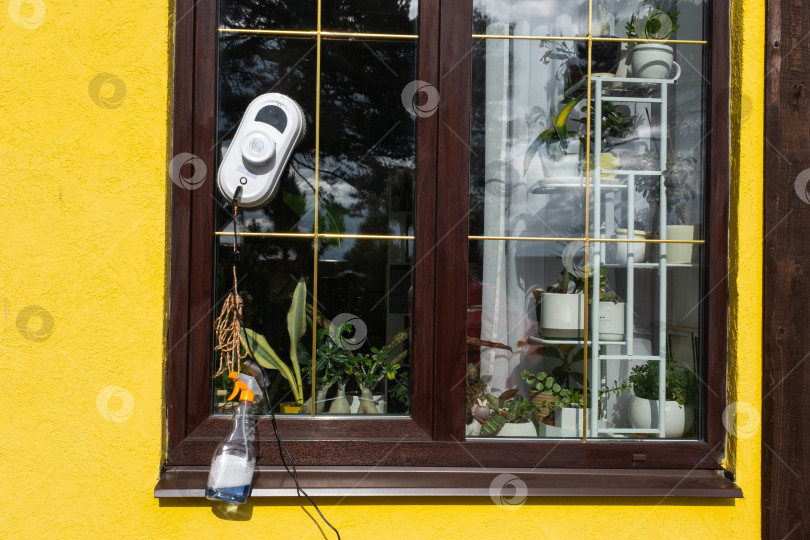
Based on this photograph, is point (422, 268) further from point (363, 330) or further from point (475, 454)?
point (475, 454)

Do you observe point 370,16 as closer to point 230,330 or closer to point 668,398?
point 230,330

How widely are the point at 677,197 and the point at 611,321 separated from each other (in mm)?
473

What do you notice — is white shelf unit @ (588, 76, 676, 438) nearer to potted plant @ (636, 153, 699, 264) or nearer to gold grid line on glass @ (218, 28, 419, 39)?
potted plant @ (636, 153, 699, 264)

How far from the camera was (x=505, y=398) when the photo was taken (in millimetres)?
2020

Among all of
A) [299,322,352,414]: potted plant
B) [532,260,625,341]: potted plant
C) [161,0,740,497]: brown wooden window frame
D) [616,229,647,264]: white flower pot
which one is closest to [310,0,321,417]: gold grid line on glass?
[299,322,352,414]: potted plant

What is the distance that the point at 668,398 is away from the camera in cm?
202

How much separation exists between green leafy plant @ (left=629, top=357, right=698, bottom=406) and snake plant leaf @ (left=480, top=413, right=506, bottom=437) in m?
0.46

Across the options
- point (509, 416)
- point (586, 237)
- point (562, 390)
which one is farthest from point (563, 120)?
point (509, 416)

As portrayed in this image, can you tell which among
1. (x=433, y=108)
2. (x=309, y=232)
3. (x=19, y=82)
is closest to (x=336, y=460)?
(x=309, y=232)

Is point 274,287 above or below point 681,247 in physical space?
below

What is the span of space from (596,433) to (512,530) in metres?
0.42

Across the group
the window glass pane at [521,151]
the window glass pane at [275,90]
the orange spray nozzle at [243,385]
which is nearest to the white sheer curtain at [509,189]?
the window glass pane at [521,151]

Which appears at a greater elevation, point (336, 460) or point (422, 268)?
point (422, 268)

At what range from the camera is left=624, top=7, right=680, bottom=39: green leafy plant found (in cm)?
205
